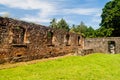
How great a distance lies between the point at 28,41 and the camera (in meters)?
17.6

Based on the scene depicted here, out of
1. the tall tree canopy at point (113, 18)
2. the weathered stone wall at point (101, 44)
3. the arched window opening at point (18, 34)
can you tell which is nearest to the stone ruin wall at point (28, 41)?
the arched window opening at point (18, 34)

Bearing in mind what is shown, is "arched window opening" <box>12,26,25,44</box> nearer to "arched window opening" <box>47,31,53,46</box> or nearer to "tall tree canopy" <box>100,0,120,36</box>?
"arched window opening" <box>47,31,53,46</box>

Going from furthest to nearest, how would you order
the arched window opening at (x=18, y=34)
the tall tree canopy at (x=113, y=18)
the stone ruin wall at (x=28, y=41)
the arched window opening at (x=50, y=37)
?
the tall tree canopy at (x=113, y=18) → the arched window opening at (x=50, y=37) → the arched window opening at (x=18, y=34) → the stone ruin wall at (x=28, y=41)

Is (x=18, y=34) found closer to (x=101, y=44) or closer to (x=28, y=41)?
(x=28, y=41)

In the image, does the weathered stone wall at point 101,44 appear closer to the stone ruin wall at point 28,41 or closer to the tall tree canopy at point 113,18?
the stone ruin wall at point 28,41

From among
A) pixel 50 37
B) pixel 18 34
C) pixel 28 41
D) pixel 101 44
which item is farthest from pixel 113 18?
pixel 18 34

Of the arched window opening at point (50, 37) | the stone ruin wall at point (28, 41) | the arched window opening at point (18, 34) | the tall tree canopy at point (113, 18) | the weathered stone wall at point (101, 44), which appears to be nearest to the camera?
the stone ruin wall at point (28, 41)

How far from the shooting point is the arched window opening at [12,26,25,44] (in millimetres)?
15920

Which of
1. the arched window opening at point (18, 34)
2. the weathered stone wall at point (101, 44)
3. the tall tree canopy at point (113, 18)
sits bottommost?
the weathered stone wall at point (101, 44)

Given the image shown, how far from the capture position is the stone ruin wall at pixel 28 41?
15078 millimetres

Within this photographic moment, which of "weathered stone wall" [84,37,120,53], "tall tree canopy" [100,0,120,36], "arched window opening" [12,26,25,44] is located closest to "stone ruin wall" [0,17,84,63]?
"arched window opening" [12,26,25,44]

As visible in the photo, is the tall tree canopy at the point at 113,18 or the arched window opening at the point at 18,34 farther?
the tall tree canopy at the point at 113,18

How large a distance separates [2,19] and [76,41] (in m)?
14.2

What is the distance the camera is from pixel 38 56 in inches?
744
